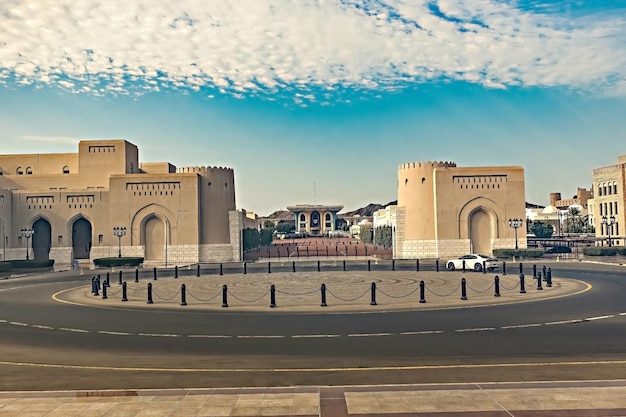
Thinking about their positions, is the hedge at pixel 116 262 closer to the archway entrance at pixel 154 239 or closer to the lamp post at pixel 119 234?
the lamp post at pixel 119 234

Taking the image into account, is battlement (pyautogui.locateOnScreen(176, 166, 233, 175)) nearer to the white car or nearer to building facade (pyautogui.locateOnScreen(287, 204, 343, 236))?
the white car

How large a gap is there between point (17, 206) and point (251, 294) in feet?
126

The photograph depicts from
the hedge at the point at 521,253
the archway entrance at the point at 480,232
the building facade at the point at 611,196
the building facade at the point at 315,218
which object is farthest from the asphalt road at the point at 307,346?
the building facade at the point at 315,218

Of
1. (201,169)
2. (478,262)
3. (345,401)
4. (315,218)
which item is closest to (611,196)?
(478,262)

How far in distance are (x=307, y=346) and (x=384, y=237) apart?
6296 cm

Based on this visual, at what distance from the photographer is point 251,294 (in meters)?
22.8

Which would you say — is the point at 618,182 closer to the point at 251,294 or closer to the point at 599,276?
the point at 599,276

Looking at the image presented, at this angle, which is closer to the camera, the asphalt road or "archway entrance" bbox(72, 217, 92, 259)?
the asphalt road

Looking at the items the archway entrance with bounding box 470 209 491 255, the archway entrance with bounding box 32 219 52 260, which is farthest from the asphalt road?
the archway entrance with bounding box 32 219 52 260

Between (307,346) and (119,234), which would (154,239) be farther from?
(307,346)

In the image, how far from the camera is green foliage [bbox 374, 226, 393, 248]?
71000 mm

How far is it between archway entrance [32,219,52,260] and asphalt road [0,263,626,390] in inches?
1450

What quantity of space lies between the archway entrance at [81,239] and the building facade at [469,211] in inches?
1268

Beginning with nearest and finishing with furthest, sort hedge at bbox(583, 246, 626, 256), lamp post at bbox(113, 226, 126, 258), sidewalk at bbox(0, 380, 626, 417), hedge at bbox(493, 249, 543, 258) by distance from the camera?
1. sidewalk at bbox(0, 380, 626, 417)
2. lamp post at bbox(113, 226, 126, 258)
3. hedge at bbox(583, 246, 626, 256)
4. hedge at bbox(493, 249, 543, 258)
